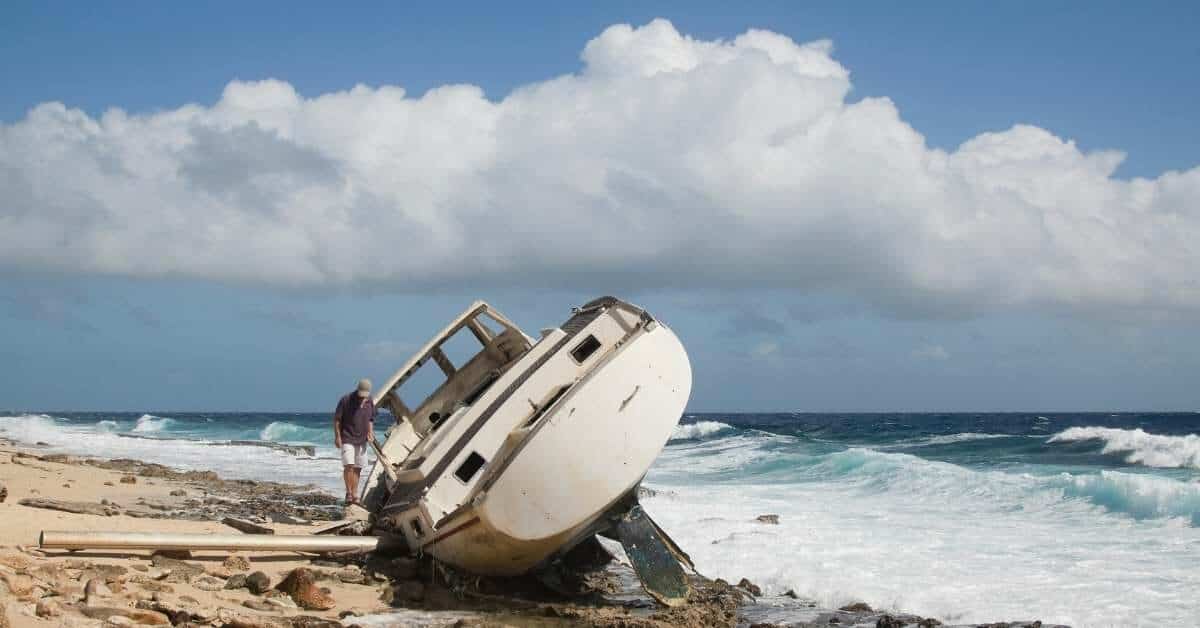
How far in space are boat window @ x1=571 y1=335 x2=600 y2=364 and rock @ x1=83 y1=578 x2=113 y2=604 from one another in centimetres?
449

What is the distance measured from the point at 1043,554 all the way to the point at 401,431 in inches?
281

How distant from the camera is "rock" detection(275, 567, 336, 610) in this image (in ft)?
26.2

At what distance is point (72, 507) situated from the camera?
38.1 feet

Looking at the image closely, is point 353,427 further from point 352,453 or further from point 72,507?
point 72,507

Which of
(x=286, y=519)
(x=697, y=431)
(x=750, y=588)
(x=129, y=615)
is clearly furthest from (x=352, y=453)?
(x=697, y=431)

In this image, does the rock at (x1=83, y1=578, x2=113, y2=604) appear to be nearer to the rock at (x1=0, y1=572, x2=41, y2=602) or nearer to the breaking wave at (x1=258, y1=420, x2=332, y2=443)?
the rock at (x1=0, y1=572, x2=41, y2=602)

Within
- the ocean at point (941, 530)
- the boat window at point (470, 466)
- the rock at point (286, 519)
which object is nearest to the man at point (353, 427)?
the rock at point (286, 519)

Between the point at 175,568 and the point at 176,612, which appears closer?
the point at 176,612

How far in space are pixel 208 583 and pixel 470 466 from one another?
89.6 inches

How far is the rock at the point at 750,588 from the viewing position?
32.6 ft

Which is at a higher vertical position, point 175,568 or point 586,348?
point 586,348

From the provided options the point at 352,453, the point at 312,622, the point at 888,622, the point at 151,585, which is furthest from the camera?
the point at 352,453

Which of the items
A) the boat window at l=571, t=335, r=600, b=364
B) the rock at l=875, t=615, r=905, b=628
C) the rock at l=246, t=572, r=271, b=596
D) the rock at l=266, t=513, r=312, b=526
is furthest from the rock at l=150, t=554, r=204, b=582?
the rock at l=875, t=615, r=905, b=628

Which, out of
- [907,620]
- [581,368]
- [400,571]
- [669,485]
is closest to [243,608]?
[400,571]
